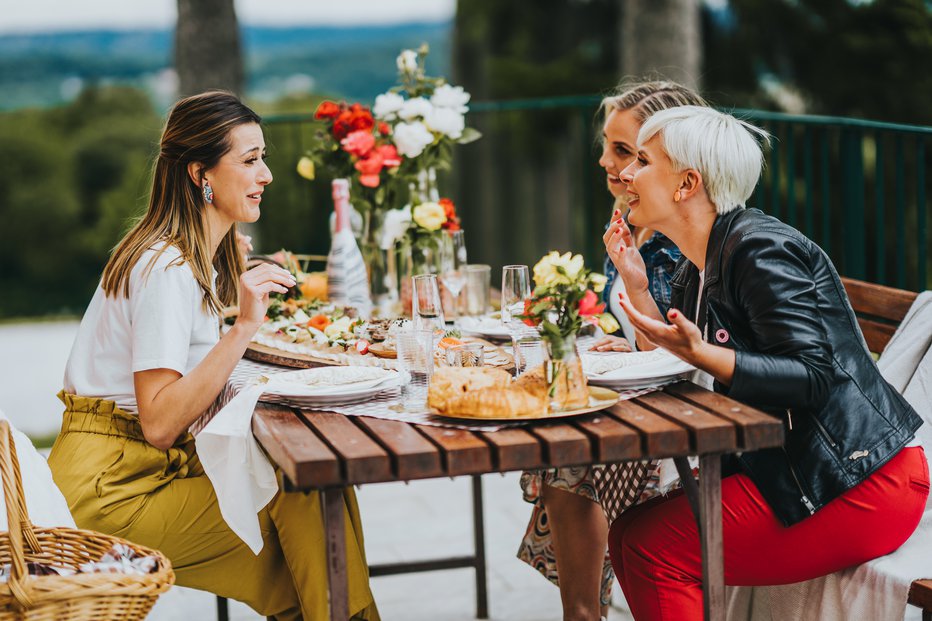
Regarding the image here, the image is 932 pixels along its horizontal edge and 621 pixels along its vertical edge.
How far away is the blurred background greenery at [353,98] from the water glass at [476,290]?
5.21m

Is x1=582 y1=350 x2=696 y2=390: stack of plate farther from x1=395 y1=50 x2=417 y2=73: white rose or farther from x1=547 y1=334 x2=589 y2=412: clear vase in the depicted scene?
x1=395 y1=50 x2=417 y2=73: white rose

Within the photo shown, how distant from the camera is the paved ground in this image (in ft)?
11.3

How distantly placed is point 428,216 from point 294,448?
1.42 metres

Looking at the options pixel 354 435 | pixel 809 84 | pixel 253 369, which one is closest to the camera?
pixel 354 435

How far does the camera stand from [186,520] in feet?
8.09

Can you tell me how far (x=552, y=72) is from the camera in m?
9.74

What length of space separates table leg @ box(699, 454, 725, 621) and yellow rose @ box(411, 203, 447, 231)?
140cm

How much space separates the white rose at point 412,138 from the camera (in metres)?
3.34

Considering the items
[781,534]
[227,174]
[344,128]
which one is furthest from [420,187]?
[781,534]

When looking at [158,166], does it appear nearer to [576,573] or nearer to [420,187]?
[420,187]

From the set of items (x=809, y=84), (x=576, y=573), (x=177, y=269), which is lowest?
(x=576, y=573)

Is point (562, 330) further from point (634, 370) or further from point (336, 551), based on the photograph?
point (336, 551)

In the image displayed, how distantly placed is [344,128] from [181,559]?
1428mm

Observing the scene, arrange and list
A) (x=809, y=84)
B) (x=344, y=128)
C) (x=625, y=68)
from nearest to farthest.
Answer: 1. (x=344, y=128)
2. (x=625, y=68)
3. (x=809, y=84)
